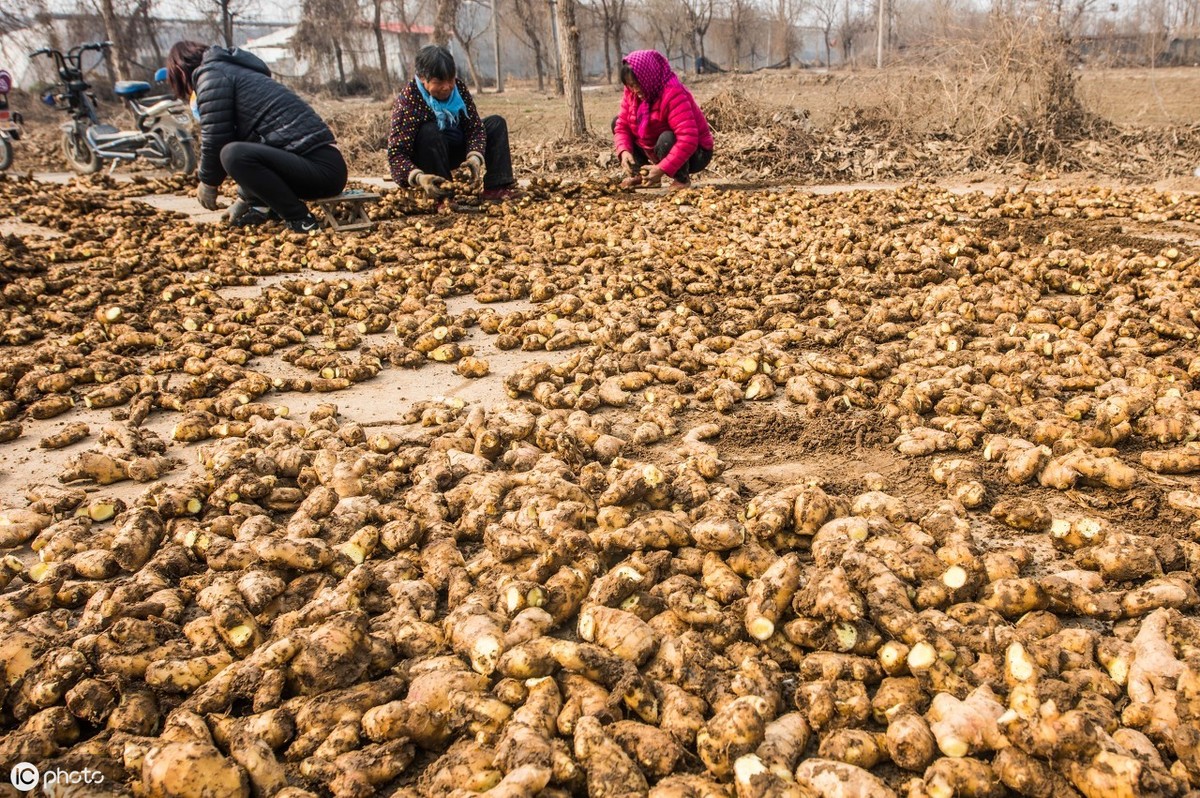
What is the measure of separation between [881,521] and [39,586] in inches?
89.9

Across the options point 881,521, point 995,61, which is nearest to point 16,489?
point 881,521

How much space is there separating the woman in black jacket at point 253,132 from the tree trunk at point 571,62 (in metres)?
5.55

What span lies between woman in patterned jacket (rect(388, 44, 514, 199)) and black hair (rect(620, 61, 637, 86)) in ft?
4.30

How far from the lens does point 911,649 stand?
5.51 feet

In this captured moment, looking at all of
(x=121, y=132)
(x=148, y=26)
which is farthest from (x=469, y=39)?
(x=121, y=132)

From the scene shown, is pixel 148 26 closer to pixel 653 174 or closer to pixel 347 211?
pixel 347 211

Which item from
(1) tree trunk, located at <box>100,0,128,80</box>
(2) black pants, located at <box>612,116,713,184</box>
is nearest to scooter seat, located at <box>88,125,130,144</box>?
(2) black pants, located at <box>612,116,713,184</box>

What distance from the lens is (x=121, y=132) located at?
10.7m

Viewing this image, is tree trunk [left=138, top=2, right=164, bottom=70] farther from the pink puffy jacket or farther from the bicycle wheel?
the pink puffy jacket

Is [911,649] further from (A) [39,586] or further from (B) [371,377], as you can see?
(B) [371,377]

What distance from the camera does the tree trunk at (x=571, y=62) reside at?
10.6m

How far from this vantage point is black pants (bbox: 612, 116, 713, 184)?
7664 mm

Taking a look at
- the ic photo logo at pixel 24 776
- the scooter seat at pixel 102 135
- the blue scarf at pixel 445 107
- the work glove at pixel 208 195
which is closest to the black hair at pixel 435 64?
the blue scarf at pixel 445 107

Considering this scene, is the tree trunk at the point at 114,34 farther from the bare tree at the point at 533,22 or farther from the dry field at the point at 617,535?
the dry field at the point at 617,535
